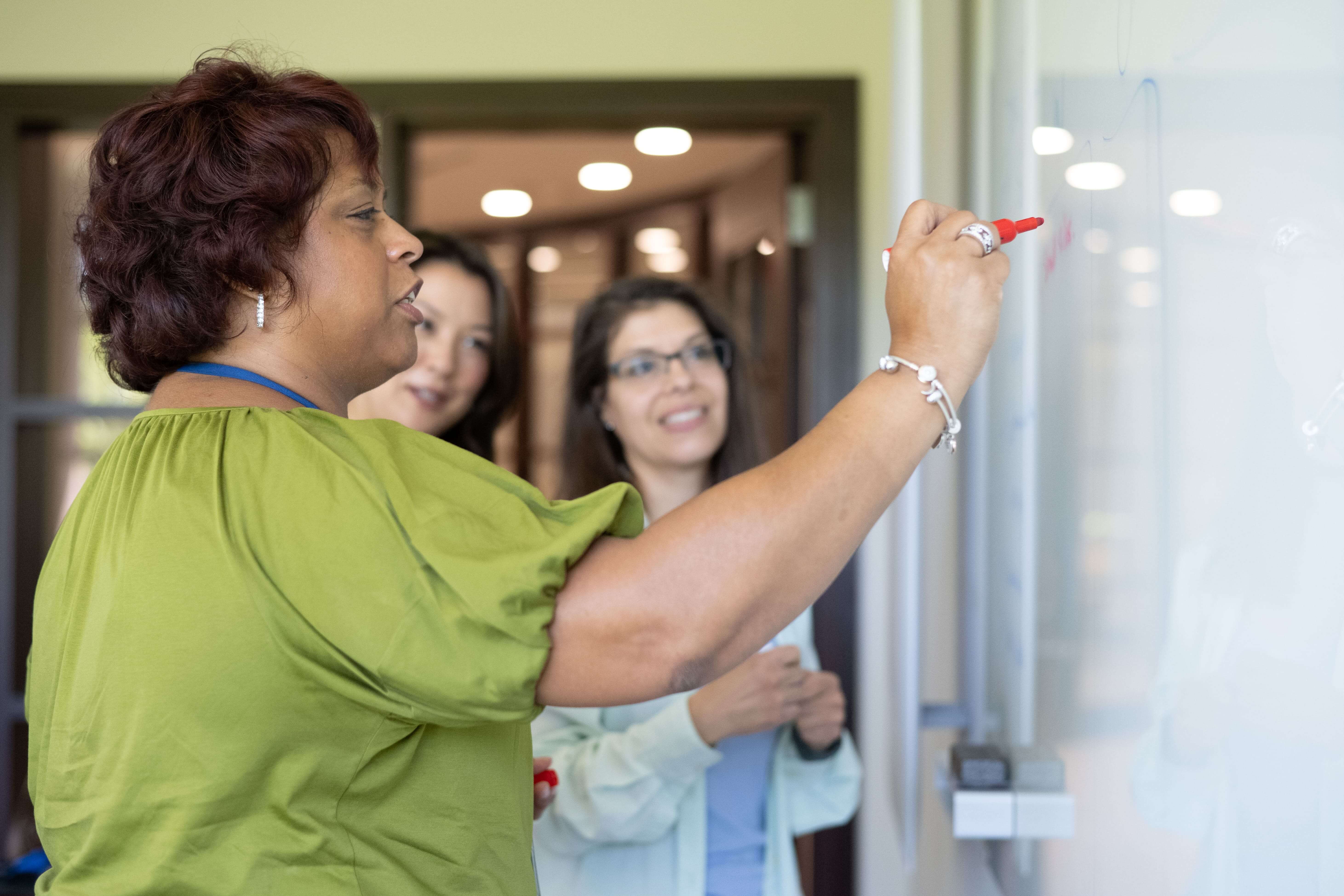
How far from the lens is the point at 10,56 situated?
8.33ft

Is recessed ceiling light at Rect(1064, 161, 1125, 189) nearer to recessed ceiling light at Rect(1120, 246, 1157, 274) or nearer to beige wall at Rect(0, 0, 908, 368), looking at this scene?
recessed ceiling light at Rect(1120, 246, 1157, 274)

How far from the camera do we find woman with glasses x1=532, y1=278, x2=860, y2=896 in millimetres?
1379

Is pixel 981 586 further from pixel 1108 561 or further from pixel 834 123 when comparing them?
pixel 834 123

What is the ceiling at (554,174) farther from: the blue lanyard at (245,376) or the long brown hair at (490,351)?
the blue lanyard at (245,376)

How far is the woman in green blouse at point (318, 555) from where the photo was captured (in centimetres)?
65

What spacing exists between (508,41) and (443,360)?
109 centimetres

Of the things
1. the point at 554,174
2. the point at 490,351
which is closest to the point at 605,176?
the point at 554,174

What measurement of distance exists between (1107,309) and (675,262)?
487 cm

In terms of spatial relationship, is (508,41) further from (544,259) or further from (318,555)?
A: (544,259)

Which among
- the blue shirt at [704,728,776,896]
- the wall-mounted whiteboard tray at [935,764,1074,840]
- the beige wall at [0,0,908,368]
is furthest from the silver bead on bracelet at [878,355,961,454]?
the beige wall at [0,0,908,368]

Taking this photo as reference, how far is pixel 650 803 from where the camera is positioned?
1384mm

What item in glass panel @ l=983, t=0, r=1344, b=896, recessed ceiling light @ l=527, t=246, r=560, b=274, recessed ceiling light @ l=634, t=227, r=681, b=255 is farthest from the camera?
recessed ceiling light @ l=527, t=246, r=560, b=274

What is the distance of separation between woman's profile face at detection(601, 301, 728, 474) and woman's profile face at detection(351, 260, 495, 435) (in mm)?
220

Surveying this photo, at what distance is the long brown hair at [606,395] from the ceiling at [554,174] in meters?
1.68
